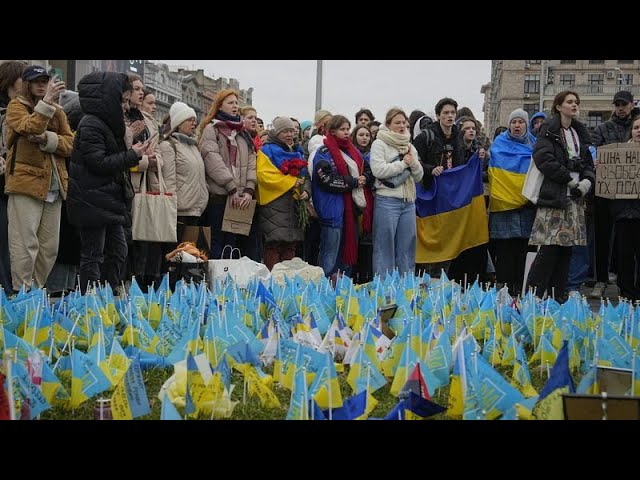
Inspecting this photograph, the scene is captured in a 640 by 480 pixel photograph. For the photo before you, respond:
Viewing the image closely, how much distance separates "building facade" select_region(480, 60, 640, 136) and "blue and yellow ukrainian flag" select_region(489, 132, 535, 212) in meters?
66.9

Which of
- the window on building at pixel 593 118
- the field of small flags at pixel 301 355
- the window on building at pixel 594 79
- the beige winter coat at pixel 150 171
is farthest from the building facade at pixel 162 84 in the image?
the field of small flags at pixel 301 355

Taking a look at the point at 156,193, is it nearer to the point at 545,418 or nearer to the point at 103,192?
the point at 103,192

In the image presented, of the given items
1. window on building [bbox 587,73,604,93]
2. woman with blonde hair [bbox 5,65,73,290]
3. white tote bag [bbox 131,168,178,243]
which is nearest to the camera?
woman with blonde hair [bbox 5,65,73,290]

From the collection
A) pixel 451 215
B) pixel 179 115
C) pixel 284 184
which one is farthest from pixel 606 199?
pixel 179 115

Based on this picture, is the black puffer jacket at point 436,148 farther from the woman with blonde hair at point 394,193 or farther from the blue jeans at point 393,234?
the blue jeans at point 393,234

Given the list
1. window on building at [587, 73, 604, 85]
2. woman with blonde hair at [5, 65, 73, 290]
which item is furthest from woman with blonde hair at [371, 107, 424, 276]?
window on building at [587, 73, 604, 85]

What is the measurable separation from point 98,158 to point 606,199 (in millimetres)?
5665

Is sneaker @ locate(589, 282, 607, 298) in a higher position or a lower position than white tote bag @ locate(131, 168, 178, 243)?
lower

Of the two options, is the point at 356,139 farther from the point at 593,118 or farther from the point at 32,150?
the point at 593,118

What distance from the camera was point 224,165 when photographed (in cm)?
914

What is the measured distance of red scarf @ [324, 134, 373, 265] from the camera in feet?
30.9

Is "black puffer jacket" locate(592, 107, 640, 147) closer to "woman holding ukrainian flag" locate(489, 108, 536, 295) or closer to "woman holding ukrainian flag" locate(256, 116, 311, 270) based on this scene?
"woman holding ukrainian flag" locate(489, 108, 536, 295)
